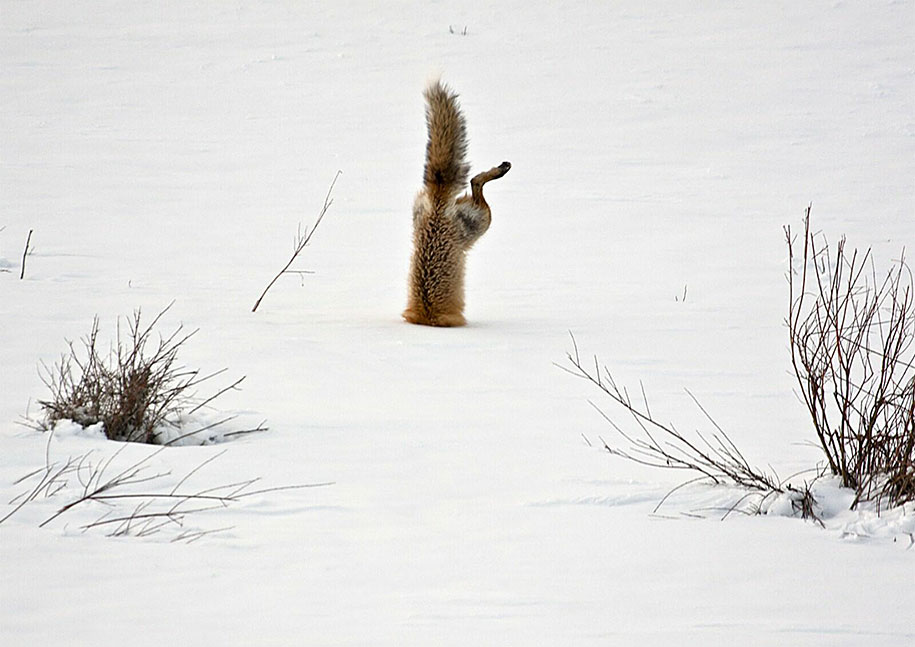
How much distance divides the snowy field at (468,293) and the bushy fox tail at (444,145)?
0.99 feet

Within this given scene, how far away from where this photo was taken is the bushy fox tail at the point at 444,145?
7.93 meters

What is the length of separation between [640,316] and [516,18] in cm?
1505

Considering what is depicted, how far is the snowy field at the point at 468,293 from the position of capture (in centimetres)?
366

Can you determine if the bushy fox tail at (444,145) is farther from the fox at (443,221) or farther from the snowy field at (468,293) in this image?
the snowy field at (468,293)

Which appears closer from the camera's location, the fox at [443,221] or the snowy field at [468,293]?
the snowy field at [468,293]

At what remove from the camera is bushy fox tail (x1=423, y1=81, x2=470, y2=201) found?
26.0ft

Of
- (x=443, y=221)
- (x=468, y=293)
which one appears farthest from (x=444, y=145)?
(x=468, y=293)

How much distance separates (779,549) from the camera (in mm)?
4145

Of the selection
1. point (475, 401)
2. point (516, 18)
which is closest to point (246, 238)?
point (475, 401)

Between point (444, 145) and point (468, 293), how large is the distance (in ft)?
7.58

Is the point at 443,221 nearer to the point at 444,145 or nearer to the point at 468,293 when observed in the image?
the point at 444,145

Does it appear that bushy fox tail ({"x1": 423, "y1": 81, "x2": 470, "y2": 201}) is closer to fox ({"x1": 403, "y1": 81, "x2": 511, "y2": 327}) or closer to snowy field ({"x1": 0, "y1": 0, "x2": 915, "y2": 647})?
fox ({"x1": 403, "y1": 81, "x2": 511, "y2": 327})

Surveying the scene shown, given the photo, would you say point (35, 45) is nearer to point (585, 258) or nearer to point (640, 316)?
point (585, 258)

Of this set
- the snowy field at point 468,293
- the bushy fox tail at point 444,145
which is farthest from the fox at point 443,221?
the snowy field at point 468,293
